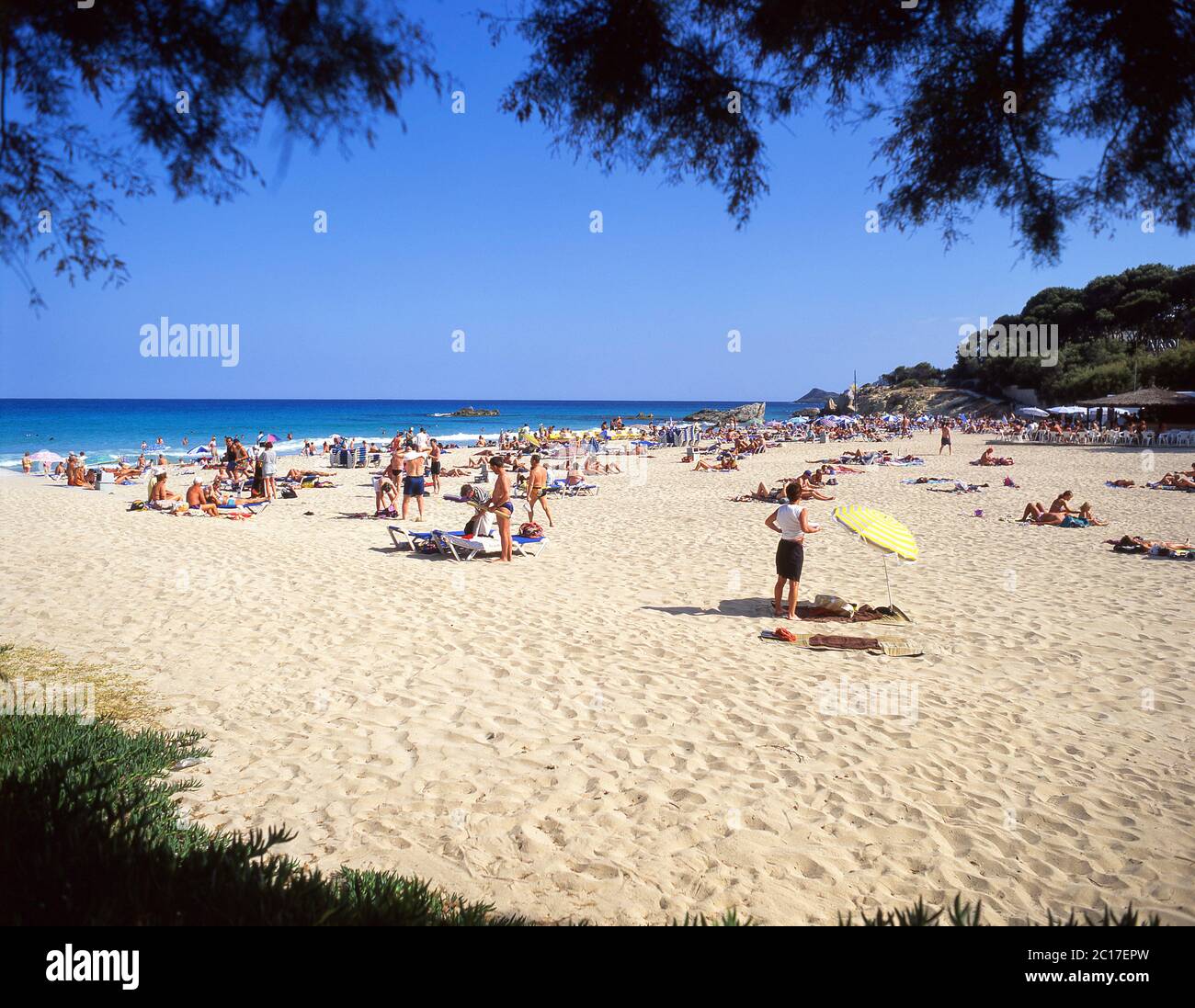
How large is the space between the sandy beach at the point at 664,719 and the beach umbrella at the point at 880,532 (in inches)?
32.9

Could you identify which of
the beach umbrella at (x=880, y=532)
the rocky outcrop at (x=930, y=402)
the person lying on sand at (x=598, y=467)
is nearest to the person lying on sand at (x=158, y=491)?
the person lying on sand at (x=598, y=467)

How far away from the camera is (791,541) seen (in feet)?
24.9

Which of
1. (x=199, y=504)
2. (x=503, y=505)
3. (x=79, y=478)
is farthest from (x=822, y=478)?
(x=79, y=478)

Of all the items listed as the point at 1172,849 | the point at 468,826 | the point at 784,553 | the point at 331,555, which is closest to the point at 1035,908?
the point at 1172,849

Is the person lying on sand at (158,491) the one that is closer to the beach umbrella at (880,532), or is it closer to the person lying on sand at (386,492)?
the person lying on sand at (386,492)

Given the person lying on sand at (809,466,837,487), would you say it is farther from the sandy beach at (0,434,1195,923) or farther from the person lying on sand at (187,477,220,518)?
the person lying on sand at (187,477,220,518)

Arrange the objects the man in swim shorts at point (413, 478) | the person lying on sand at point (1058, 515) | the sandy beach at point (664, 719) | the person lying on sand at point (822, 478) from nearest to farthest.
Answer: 1. the sandy beach at point (664, 719)
2. the person lying on sand at point (1058, 515)
3. the man in swim shorts at point (413, 478)
4. the person lying on sand at point (822, 478)

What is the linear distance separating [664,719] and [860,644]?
2510 mm

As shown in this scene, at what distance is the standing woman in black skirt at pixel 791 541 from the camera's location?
7.47 m

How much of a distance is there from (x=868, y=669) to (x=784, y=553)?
1838 mm

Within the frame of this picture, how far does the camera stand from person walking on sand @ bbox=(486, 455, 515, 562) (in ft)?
33.6

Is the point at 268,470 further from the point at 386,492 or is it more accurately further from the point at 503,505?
the point at 503,505

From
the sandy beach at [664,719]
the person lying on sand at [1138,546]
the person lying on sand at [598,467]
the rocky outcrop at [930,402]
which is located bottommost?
the sandy beach at [664,719]
